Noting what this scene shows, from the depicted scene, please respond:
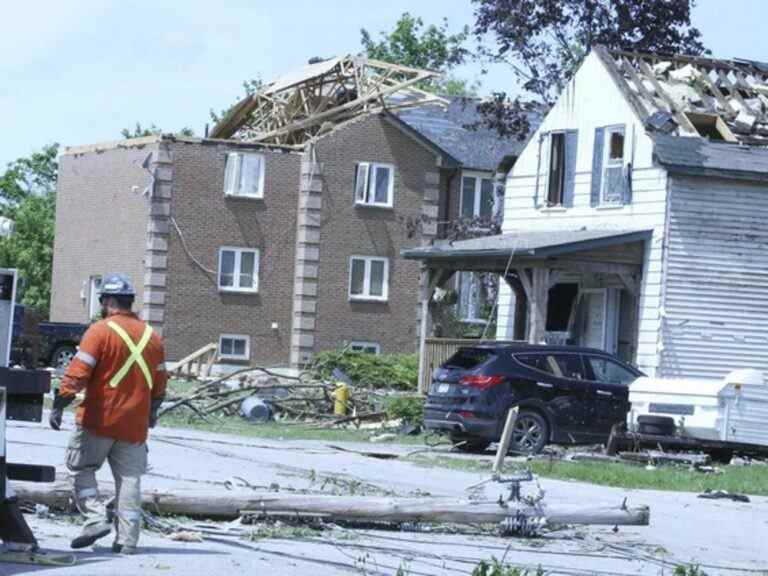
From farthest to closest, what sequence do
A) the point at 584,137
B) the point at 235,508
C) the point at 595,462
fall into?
the point at 584,137, the point at 595,462, the point at 235,508

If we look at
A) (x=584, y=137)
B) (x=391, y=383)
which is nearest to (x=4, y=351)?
(x=584, y=137)

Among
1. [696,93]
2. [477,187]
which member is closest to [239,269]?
[477,187]

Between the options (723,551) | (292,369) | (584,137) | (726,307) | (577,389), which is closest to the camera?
(723,551)

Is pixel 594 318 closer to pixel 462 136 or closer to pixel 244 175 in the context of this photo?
pixel 244 175

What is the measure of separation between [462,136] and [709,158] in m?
21.3

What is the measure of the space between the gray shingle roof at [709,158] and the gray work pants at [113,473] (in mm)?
23283

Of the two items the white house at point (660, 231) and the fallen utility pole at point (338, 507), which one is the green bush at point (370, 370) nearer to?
the white house at point (660, 231)

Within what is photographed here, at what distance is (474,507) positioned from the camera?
572 inches

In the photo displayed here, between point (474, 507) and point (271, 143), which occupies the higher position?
point (271, 143)

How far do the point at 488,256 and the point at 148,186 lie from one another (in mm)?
17715

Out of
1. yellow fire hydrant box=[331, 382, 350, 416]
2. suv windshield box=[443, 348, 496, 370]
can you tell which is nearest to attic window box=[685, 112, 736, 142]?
yellow fire hydrant box=[331, 382, 350, 416]

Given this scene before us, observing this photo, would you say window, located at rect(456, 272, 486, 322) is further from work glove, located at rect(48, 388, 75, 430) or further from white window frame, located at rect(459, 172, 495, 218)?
work glove, located at rect(48, 388, 75, 430)

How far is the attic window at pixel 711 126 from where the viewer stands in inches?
1385

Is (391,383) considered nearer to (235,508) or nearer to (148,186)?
(148,186)
